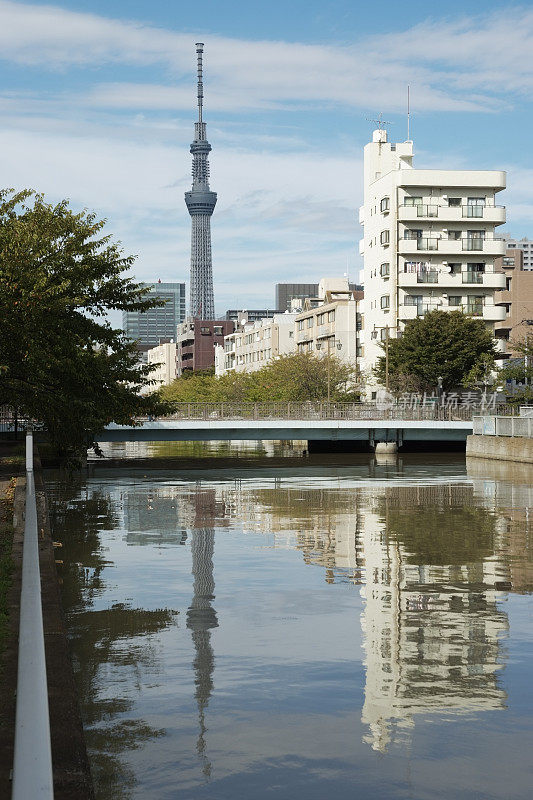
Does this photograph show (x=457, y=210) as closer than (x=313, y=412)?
No

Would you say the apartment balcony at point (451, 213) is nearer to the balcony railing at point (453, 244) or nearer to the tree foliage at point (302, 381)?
the balcony railing at point (453, 244)

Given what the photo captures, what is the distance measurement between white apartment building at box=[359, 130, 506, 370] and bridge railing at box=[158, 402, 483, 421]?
A: 915 inches

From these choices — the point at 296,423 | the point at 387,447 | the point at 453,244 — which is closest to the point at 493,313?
the point at 453,244

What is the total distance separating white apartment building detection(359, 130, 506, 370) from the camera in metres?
90.9

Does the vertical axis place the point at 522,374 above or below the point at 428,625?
above

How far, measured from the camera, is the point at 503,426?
58656 millimetres

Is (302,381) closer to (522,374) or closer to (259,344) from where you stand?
(522,374)

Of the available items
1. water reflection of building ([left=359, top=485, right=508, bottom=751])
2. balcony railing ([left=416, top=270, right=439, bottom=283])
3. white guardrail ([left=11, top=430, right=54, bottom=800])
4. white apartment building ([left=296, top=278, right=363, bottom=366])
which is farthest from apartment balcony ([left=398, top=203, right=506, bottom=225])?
white guardrail ([left=11, top=430, right=54, bottom=800])

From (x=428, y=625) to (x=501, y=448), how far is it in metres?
44.9

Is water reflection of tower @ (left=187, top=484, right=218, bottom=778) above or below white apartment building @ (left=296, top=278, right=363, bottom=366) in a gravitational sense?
below

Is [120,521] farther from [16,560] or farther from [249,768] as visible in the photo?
[249,768]

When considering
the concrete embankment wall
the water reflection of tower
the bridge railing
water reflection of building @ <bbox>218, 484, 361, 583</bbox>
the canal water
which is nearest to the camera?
the canal water

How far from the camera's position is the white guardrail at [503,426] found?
180 ft

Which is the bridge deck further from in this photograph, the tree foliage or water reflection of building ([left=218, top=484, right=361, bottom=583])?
the tree foliage
